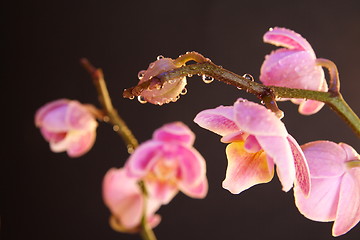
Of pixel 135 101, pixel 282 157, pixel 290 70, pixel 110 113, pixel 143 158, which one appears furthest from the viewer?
pixel 135 101

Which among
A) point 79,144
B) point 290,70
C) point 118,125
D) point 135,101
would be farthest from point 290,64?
point 135,101

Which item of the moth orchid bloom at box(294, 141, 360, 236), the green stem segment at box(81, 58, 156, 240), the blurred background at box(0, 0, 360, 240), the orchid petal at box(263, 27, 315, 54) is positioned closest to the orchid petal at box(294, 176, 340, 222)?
the moth orchid bloom at box(294, 141, 360, 236)

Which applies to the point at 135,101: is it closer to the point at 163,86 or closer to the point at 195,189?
the point at 195,189

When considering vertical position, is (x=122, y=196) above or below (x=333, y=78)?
below

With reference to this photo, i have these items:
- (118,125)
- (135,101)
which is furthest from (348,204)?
(135,101)

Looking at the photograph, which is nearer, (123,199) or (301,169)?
(301,169)

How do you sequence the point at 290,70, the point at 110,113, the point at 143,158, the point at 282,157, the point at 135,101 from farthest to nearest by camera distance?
1. the point at 135,101
2. the point at 110,113
3. the point at 143,158
4. the point at 290,70
5. the point at 282,157

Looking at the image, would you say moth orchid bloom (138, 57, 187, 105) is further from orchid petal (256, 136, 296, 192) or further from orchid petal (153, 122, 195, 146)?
orchid petal (153, 122, 195, 146)
